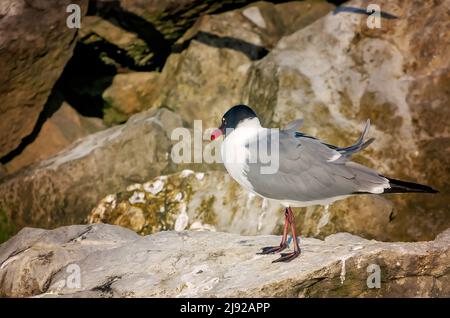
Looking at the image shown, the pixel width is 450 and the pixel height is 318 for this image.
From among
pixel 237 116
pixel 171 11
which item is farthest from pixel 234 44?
pixel 237 116

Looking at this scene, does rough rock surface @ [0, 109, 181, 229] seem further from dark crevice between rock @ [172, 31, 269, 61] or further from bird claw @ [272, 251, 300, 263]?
bird claw @ [272, 251, 300, 263]

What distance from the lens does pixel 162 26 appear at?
10703mm

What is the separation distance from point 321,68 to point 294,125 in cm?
291

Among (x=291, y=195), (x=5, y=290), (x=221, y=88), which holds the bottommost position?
(x=5, y=290)

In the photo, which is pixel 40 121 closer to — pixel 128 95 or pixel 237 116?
pixel 128 95

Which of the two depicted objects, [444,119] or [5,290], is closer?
[5,290]

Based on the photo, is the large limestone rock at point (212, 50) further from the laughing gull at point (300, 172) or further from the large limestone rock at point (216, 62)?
the laughing gull at point (300, 172)

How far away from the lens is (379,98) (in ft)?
29.7

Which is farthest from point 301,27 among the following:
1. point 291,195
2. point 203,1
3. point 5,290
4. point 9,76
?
point 5,290

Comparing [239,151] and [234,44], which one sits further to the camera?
[234,44]

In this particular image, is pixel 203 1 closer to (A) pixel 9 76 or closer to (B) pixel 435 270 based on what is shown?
(A) pixel 9 76

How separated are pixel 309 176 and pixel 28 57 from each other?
4.60m

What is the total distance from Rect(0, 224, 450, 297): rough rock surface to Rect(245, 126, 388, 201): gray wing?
1.64 ft

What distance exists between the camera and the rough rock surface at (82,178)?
9430 mm
